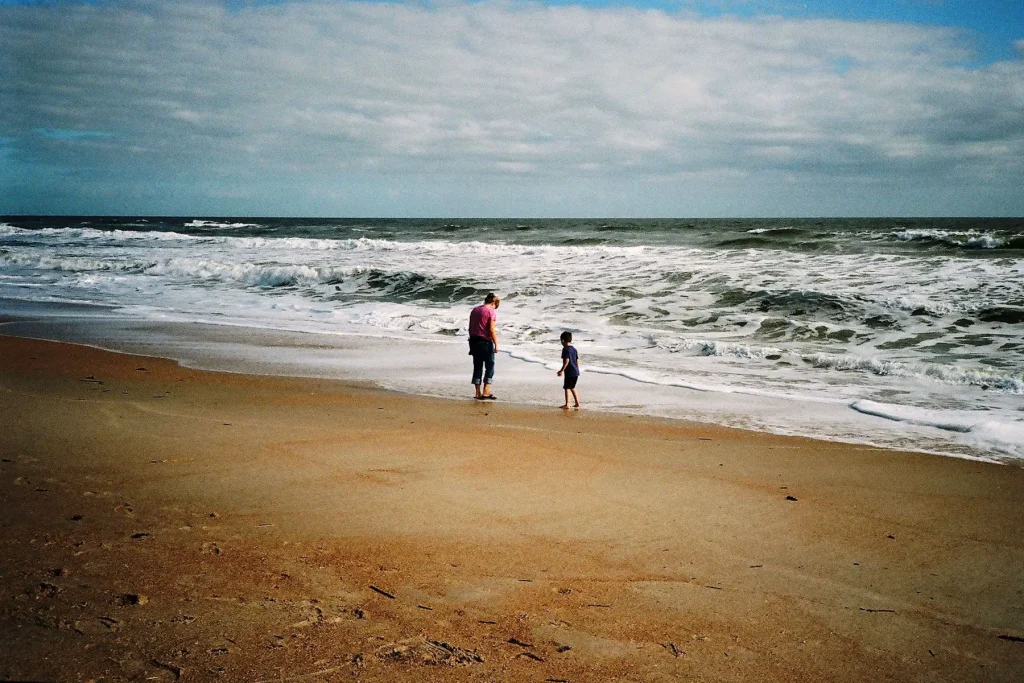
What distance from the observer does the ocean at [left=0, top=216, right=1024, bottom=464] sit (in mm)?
8727

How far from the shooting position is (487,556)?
12.6 feet

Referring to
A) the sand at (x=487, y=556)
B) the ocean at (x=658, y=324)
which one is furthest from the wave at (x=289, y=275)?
the sand at (x=487, y=556)

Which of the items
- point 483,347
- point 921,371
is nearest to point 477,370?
point 483,347

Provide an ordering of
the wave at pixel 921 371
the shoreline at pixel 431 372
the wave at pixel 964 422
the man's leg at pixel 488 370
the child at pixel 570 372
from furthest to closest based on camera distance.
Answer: the wave at pixel 921 371, the man's leg at pixel 488 370, the child at pixel 570 372, the shoreline at pixel 431 372, the wave at pixel 964 422

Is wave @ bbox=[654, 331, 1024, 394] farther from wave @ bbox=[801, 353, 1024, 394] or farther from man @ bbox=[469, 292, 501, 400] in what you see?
man @ bbox=[469, 292, 501, 400]

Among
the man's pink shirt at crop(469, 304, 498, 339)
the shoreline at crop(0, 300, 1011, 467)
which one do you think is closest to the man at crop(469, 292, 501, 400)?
the man's pink shirt at crop(469, 304, 498, 339)

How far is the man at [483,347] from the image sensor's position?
9352 millimetres

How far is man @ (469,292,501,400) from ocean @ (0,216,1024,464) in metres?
0.33

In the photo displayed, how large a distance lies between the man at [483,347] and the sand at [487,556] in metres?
2.62

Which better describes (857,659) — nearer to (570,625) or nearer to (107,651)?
(570,625)

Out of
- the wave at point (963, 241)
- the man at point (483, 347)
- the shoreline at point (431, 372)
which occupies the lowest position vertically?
the shoreline at point (431, 372)

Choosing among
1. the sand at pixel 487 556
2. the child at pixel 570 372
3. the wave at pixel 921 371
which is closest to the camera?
the sand at pixel 487 556

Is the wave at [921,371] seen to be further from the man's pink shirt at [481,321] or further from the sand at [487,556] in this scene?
the man's pink shirt at [481,321]

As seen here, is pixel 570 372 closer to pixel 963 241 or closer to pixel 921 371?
pixel 921 371
